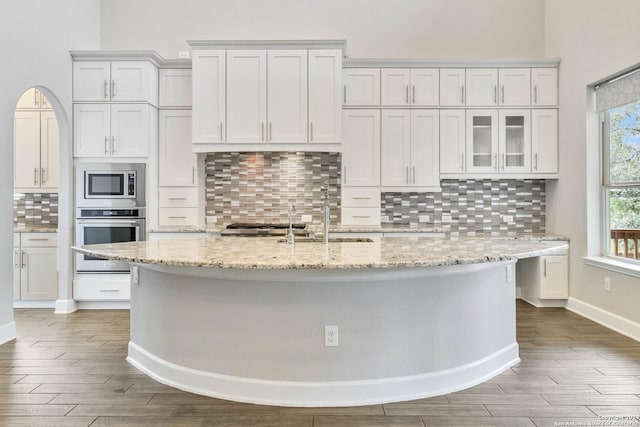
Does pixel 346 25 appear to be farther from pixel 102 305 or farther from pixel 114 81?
pixel 102 305

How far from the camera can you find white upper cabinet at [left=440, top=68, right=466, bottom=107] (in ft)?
16.4

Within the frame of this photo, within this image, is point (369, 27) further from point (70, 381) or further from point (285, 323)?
point (70, 381)

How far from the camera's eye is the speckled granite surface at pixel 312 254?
7.21 feet

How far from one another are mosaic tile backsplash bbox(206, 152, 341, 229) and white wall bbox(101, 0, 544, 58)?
1423 mm

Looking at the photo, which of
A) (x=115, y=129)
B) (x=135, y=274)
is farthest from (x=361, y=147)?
(x=135, y=274)

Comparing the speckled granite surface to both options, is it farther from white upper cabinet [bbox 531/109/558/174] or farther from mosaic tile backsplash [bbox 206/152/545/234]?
white upper cabinet [bbox 531/109/558/174]

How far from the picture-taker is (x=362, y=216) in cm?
504

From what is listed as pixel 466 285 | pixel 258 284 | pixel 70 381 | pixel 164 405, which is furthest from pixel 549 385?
pixel 70 381

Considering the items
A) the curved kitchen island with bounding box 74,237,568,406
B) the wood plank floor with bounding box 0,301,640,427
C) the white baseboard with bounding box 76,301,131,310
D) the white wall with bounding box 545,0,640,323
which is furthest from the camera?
the white baseboard with bounding box 76,301,131,310

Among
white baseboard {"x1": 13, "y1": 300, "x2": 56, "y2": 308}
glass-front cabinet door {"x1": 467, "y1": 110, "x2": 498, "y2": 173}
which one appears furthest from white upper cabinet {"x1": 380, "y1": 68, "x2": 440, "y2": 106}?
white baseboard {"x1": 13, "y1": 300, "x2": 56, "y2": 308}

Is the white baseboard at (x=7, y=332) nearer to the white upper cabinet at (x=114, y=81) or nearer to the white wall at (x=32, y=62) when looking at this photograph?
the white wall at (x=32, y=62)

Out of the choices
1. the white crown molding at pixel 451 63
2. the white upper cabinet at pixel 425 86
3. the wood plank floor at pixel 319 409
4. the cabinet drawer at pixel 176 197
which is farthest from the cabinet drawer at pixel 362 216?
the wood plank floor at pixel 319 409

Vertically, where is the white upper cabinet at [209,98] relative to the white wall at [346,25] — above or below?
Answer: below

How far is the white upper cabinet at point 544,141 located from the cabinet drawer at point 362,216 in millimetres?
1814
